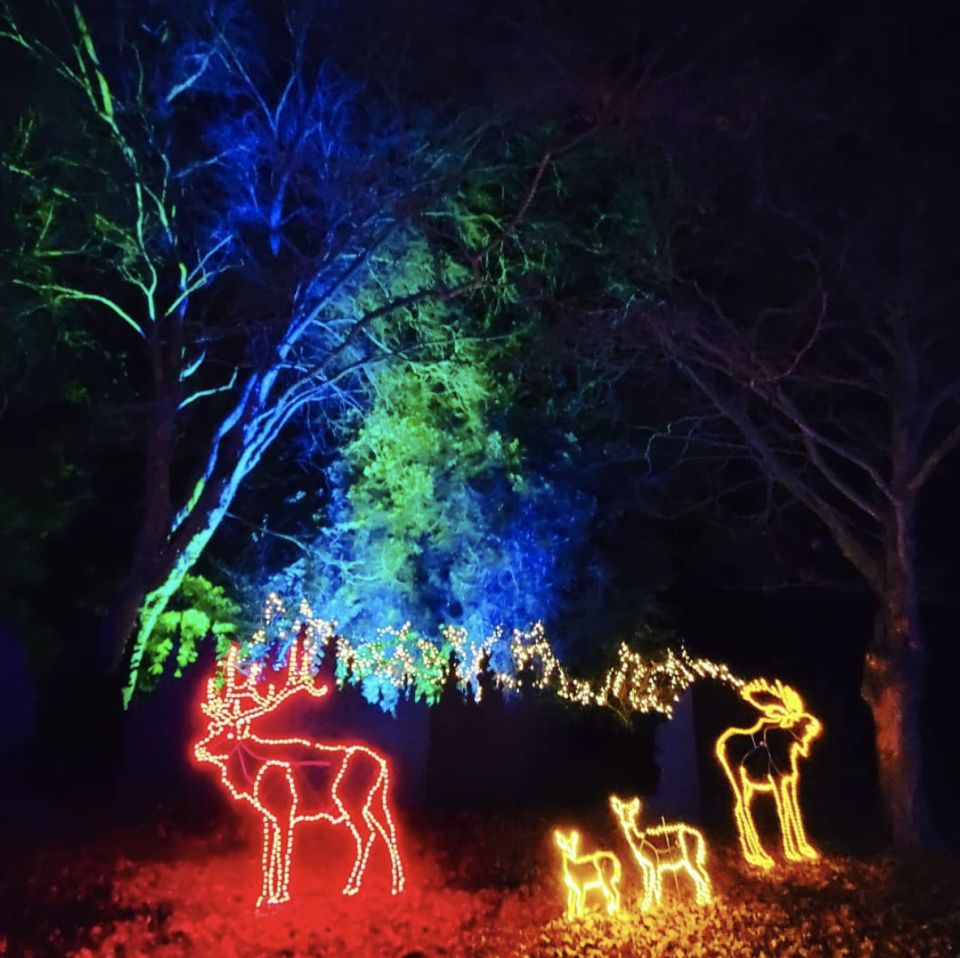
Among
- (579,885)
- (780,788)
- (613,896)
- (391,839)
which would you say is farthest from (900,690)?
(391,839)

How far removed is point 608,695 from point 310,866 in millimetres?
6867

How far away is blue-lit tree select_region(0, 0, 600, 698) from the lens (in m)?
11.7

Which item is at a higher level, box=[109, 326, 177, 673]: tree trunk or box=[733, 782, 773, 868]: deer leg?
box=[109, 326, 177, 673]: tree trunk

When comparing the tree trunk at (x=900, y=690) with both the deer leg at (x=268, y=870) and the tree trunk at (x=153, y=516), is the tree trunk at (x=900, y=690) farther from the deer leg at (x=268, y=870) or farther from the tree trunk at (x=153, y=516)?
the tree trunk at (x=153, y=516)

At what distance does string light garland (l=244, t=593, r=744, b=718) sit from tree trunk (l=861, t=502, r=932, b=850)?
2.24 meters

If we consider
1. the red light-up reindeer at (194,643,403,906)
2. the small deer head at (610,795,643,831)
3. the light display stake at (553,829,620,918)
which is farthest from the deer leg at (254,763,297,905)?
the small deer head at (610,795,643,831)

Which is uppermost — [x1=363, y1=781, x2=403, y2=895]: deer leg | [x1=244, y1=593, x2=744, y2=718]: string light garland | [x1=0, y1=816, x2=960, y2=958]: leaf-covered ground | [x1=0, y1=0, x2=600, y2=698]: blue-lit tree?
[x1=0, y1=0, x2=600, y2=698]: blue-lit tree

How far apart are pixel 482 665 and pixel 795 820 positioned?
5.50 m

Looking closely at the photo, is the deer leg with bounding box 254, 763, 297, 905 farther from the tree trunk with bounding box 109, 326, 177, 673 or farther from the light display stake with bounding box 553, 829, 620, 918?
the tree trunk with bounding box 109, 326, 177, 673

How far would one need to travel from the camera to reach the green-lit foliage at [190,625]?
42.1ft

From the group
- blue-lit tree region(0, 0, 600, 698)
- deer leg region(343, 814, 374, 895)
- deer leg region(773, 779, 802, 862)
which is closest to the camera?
deer leg region(343, 814, 374, 895)

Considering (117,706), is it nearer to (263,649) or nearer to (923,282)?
(263,649)

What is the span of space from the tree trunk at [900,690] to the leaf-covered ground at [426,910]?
3.32 feet

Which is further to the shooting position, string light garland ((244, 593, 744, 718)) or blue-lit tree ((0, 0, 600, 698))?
string light garland ((244, 593, 744, 718))
